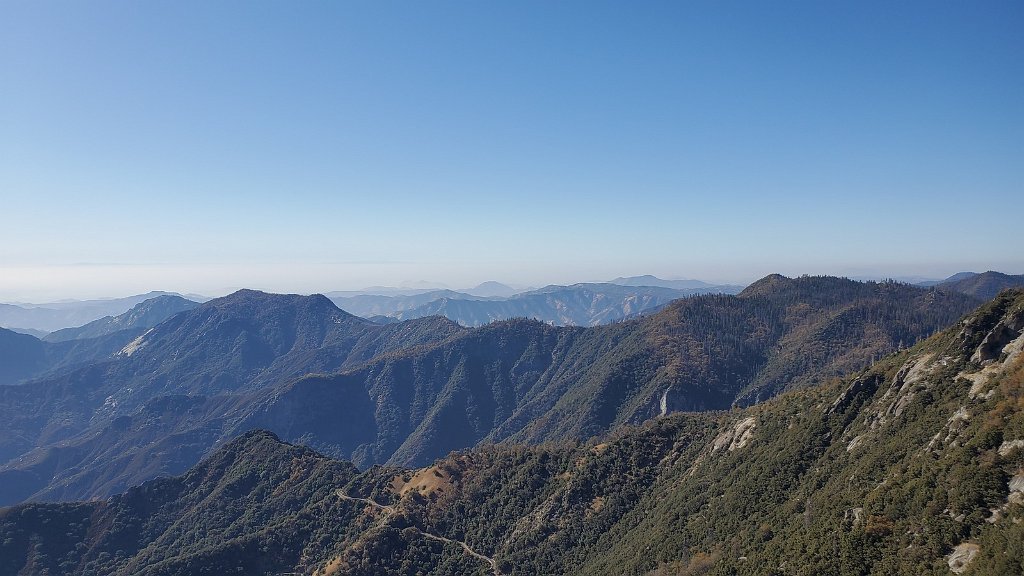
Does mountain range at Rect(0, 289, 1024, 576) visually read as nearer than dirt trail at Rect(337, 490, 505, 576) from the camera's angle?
Yes

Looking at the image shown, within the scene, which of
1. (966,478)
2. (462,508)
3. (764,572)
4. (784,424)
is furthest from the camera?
(462,508)

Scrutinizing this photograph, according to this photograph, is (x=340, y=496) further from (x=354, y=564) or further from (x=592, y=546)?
(x=592, y=546)

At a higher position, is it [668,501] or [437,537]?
[668,501]

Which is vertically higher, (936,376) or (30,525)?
(936,376)

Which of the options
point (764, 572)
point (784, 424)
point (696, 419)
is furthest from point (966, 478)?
point (696, 419)

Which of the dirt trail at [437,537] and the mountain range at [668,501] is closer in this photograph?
the mountain range at [668,501]

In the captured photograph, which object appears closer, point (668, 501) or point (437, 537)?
point (668, 501)

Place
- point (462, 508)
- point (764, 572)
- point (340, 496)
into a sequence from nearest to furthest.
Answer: point (764, 572) < point (462, 508) < point (340, 496)

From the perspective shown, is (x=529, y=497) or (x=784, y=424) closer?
(x=784, y=424)
